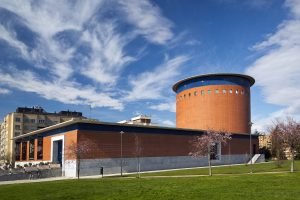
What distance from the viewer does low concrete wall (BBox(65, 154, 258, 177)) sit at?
47500 mm

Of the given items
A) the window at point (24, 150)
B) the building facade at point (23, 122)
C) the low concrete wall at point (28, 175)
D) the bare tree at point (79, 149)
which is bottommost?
the low concrete wall at point (28, 175)

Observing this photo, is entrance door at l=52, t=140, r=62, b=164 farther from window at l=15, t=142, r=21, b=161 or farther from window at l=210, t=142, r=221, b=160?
window at l=210, t=142, r=221, b=160

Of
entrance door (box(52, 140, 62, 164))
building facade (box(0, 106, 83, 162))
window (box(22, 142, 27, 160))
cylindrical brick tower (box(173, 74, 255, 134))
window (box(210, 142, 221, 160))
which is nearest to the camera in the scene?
entrance door (box(52, 140, 62, 164))

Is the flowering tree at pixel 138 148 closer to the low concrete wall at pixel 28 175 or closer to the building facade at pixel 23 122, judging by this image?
the low concrete wall at pixel 28 175

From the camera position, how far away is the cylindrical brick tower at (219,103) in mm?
77062

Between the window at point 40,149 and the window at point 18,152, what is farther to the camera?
the window at point 18,152

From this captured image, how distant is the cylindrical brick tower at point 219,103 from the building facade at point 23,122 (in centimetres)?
6749

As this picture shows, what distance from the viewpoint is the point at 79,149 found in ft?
141

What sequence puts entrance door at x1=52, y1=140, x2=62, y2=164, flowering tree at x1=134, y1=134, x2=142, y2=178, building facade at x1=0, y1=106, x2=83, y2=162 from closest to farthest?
1. flowering tree at x1=134, y1=134, x2=142, y2=178
2. entrance door at x1=52, y1=140, x2=62, y2=164
3. building facade at x1=0, y1=106, x2=83, y2=162

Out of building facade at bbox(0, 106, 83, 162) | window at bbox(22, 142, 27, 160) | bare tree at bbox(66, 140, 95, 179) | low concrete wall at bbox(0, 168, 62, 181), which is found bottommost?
low concrete wall at bbox(0, 168, 62, 181)

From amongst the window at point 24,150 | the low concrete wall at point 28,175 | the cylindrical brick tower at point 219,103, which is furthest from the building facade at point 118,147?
the cylindrical brick tower at point 219,103

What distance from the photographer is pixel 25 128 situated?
4855 inches

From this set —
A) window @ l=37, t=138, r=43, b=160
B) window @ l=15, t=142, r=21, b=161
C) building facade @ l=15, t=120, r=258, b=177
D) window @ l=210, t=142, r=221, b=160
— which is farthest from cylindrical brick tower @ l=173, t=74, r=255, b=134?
window @ l=15, t=142, r=21, b=161

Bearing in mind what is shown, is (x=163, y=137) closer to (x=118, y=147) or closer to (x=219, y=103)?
(x=118, y=147)
